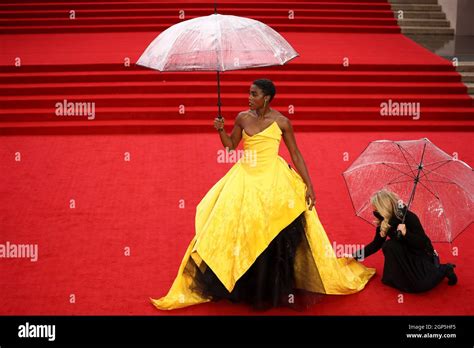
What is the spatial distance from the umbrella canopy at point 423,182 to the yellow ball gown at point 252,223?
0.59 m

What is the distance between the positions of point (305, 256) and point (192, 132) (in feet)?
16.1

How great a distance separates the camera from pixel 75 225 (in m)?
7.03

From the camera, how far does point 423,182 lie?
220 inches

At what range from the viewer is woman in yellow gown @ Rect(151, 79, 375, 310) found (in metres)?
5.20

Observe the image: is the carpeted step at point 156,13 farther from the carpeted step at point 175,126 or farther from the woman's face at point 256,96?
the woman's face at point 256,96

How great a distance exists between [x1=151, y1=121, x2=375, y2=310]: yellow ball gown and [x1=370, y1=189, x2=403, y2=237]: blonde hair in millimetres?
500

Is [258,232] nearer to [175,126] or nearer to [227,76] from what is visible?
[175,126]

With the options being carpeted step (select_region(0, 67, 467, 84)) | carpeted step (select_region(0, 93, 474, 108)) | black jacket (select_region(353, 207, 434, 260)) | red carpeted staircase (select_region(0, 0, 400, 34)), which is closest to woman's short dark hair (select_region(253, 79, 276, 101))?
black jacket (select_region(353, 207, 434, 260))
